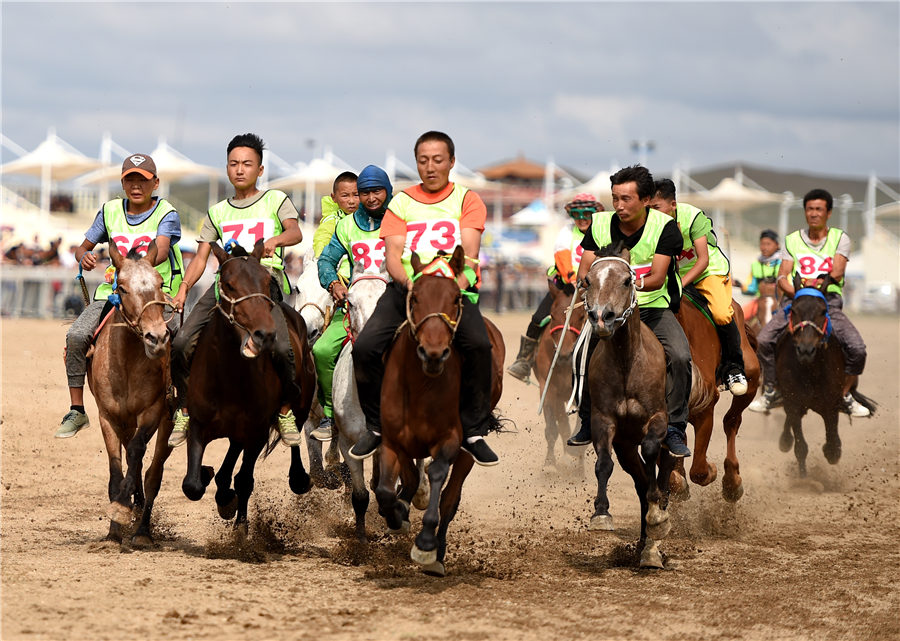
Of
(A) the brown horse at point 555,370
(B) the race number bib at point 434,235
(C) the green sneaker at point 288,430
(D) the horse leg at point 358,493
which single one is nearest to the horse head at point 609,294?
(B) the race number bib at point 434,235

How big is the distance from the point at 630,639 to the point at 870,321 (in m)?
37.9

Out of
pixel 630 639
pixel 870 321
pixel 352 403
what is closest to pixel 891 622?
pixel 630 639

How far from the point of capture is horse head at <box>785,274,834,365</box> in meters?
13.5

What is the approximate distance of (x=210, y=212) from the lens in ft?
32.4

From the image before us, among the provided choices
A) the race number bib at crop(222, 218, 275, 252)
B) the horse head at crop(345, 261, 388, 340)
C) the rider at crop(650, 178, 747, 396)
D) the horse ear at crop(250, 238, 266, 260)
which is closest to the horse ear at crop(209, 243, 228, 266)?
the horse ear at crop(250, 238, 266, 260)

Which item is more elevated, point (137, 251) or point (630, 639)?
point (137, 251)

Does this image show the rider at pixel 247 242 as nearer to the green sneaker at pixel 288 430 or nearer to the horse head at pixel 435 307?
the green sneaker at pixel 288 430

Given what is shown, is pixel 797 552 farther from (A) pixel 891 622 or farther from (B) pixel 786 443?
(B) pixel 786 443

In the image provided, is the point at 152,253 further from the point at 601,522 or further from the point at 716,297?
the point at 716,297

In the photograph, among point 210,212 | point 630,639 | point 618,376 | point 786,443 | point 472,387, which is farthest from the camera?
point 786,443

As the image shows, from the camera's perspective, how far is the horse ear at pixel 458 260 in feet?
26.5

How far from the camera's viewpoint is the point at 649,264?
9.60m

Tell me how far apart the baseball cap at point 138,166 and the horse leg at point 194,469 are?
6.99ft

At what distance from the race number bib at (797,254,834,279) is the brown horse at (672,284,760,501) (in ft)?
6.46
